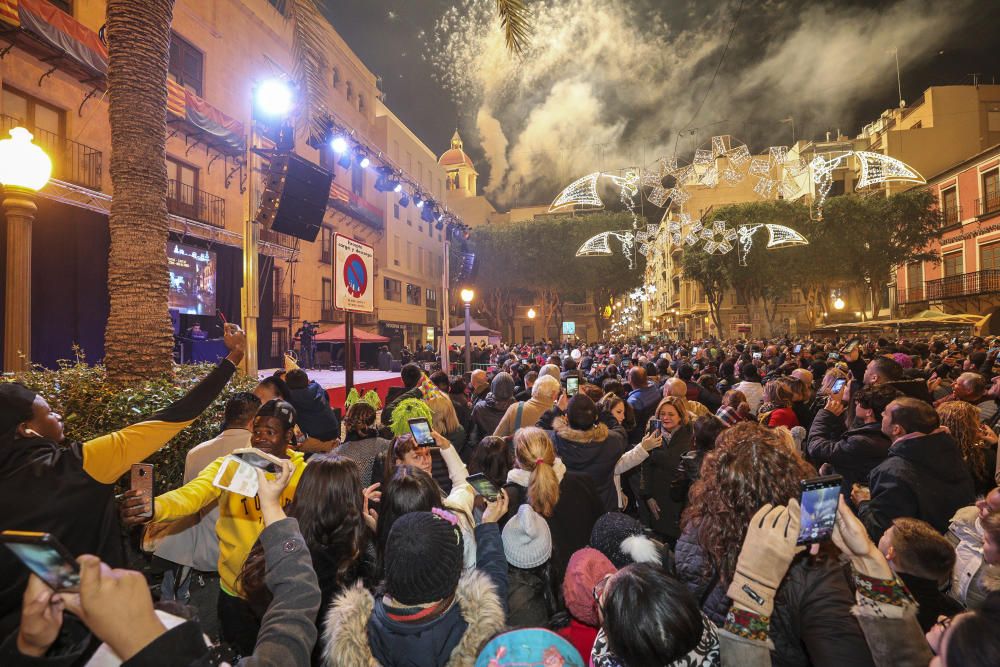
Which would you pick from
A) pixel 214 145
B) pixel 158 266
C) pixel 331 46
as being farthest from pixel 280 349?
pixel 158 266

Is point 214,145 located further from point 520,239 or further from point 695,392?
point 520,239

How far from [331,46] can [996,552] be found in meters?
31.7

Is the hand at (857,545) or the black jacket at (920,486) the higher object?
the hand at (857,545)

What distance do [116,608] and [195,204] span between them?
795 inches

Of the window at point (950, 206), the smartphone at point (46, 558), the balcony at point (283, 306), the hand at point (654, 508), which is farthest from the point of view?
the window at point (950, 206)

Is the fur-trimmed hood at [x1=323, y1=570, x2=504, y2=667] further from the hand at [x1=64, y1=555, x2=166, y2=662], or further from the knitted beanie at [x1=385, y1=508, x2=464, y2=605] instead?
the hand at [x1=64, y1=555, x2=166, y2=662]

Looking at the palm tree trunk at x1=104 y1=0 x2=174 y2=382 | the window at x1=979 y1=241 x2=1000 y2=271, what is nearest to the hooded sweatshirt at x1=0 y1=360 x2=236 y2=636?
the palm tree trunk at x1=104 y1=0 x2=174 y2=382

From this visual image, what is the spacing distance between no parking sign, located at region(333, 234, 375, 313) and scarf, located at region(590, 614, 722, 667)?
513cm

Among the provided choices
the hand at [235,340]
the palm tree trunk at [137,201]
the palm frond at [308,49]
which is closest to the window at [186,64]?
the palm frond at [308,49]

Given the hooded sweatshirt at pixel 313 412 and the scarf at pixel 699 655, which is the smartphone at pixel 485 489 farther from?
the hooded sweatshirt at pixel 313 412

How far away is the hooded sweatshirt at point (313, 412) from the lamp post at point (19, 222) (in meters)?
2.62

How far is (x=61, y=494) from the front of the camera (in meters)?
2.00

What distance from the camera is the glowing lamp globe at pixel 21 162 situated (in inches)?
193

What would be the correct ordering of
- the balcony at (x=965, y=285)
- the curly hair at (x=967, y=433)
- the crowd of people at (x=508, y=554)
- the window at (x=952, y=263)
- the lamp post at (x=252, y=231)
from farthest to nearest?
the window at (x=952, y=263)
the balcony at (x=965, y=285)
the lamp post at (x=252, y=231)
the curly hair at (x=967, y=433)
the crowd of people at (x=508, y=554)
